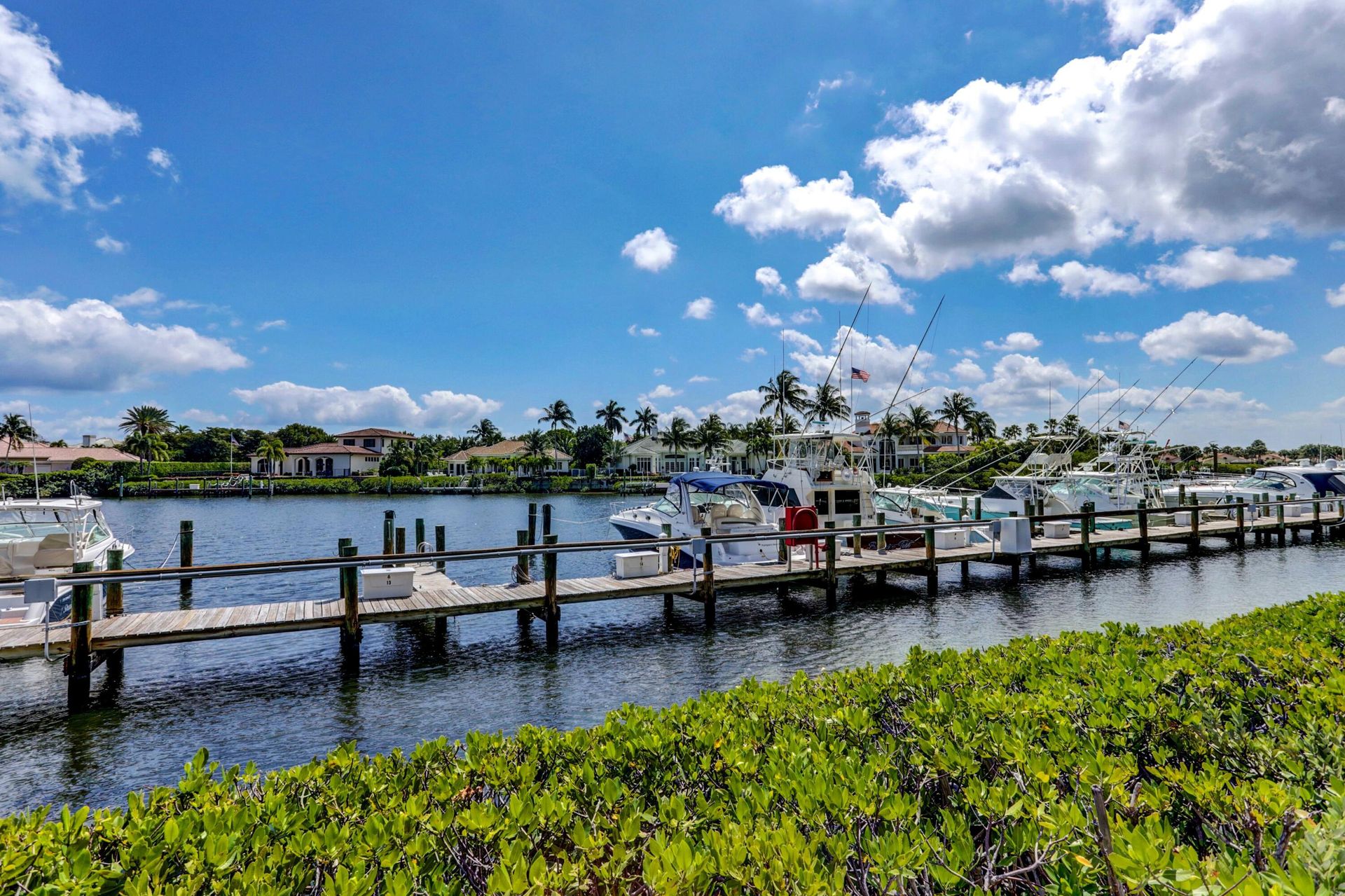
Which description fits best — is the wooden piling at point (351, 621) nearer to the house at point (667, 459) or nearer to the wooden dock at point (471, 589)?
the wooden dock at point (471, 589)

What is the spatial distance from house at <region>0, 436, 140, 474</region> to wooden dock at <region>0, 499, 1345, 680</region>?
9463 centimetres

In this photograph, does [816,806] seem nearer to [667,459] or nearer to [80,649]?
[80,649]

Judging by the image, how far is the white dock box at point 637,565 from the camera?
1539 centimetres

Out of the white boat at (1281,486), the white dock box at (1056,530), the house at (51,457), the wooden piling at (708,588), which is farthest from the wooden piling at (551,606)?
the house at (51,457)

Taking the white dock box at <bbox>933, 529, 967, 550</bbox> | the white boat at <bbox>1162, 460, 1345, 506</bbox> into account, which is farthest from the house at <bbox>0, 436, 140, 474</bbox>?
the white boat at <bbox>1162, 460, 1345, 506</bbox>

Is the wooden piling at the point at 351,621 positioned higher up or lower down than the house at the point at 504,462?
lower down

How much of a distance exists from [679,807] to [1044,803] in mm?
1499

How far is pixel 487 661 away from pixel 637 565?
4.04 meters

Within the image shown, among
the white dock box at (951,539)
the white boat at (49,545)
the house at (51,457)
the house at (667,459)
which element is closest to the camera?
the white boat at (49,545)

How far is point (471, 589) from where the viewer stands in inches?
563

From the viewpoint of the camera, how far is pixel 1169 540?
80.6 feet

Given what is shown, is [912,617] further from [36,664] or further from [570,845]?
[36,664]

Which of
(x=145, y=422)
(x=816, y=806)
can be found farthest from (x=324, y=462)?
(x=816, y=806)

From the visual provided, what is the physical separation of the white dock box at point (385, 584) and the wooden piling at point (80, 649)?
4.15 m
